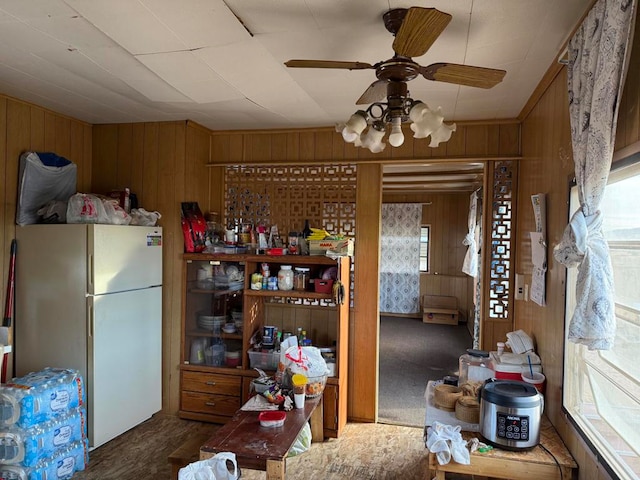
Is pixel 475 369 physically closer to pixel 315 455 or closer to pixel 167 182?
pixel 315 455

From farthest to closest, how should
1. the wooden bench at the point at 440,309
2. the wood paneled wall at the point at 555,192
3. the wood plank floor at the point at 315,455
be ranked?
the wooden bench at the point at 440,309 < the wood plank floor at the point at 315,455 < the wood paneled wall at the point at 555,192

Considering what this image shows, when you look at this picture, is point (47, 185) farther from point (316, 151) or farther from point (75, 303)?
point (316, 151)

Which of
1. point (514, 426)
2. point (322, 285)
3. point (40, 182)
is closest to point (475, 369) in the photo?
point (514, 426)

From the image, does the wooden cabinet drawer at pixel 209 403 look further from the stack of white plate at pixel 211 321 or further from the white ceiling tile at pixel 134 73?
the white ceiling tile at pixel 134 73

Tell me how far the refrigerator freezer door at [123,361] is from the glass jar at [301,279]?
44.8 inches

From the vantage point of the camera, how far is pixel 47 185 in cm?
321

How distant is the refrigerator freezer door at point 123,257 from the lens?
115 inches

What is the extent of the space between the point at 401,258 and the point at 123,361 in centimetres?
556

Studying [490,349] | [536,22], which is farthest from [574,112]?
[490,349]

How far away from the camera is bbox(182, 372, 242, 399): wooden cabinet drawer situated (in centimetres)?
346

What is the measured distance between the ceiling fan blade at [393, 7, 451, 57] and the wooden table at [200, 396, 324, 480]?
1834mm

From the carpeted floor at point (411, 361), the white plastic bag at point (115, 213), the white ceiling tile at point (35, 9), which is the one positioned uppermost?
the white ceiling tile at point (35, 9)

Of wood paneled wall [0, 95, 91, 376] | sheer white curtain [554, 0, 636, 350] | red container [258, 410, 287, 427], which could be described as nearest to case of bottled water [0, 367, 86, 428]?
wood paneled wall [0, 95, 91, 376]

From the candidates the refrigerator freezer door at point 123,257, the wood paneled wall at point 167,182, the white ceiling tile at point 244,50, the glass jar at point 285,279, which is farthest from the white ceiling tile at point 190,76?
the glass jar at point 285,279
